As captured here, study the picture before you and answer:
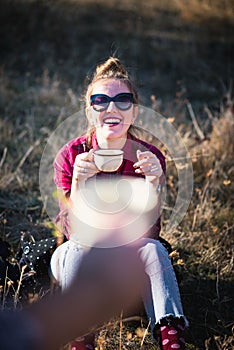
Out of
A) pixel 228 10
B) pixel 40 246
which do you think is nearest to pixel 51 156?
pixel 40 246

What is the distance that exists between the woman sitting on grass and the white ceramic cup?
2 centimetres

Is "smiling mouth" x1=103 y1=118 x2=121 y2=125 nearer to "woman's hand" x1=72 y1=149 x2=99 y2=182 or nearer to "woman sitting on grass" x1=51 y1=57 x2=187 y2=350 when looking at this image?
"woman sitting on grass" x1=51 y1=57 x2=187 y2=350

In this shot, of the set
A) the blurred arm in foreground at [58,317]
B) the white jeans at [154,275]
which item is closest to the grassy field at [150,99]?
the white jeans at [154,275]

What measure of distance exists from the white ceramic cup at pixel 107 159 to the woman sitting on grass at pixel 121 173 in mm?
21

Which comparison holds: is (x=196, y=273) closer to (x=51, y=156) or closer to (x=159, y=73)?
(x=51, y=156)

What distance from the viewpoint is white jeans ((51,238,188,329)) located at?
1.53 meters

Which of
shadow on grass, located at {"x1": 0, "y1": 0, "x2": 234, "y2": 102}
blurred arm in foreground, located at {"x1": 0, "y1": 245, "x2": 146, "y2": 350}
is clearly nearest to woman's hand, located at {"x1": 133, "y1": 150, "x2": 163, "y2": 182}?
blurred arm in foreground, located at {"x1": 0, "y1": 245, "x2": 146, "y2": 350}

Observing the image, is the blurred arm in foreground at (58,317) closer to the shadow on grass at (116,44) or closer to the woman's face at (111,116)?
the woman's face at (111,116)

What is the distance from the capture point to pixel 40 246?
6.11 ft

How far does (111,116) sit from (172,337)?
824mm

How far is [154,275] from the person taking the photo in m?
1.59

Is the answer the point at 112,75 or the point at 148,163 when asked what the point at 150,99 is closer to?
the point at 112,75

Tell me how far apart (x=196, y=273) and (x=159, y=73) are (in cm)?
346

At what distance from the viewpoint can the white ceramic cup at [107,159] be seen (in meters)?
1.54
